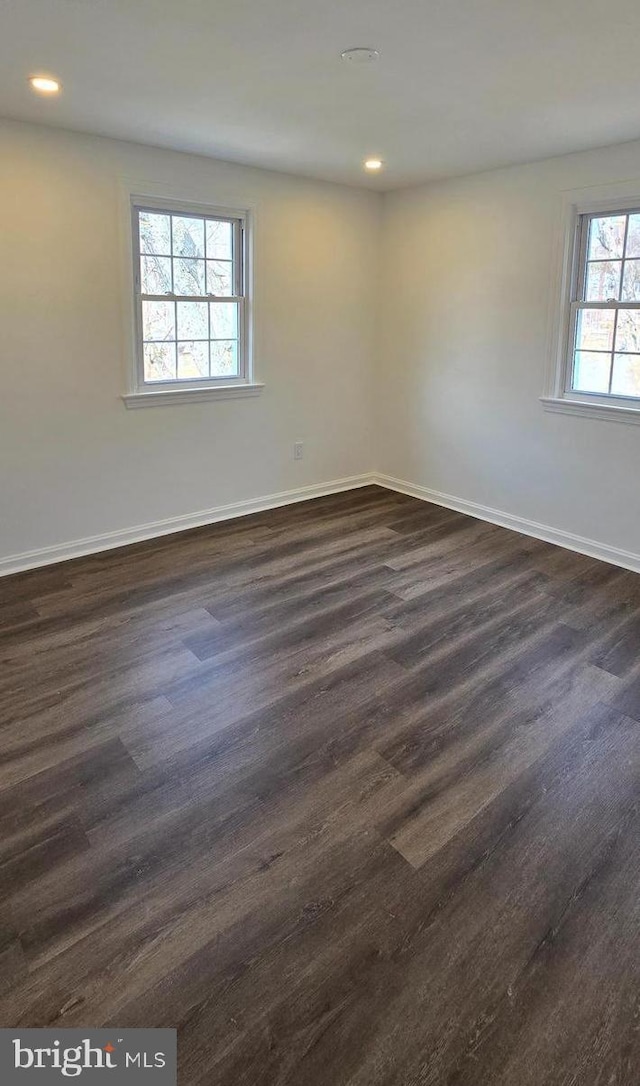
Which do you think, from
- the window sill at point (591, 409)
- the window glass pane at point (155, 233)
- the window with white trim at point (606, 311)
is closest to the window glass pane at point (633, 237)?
the window with white trim at point (606, 311)

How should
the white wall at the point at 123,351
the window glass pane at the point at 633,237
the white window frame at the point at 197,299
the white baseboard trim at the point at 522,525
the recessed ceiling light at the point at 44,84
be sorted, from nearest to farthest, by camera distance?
the recessed ceiling light at the point at 44,84
the white wall at the point at 123,351
the window glass pane at the point at 633,237
the white window frame at the point at 197,299
the white baseboard trim at the point at 522,525

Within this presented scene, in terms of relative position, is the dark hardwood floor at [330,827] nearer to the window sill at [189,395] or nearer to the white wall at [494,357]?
the white wall at [494,357]

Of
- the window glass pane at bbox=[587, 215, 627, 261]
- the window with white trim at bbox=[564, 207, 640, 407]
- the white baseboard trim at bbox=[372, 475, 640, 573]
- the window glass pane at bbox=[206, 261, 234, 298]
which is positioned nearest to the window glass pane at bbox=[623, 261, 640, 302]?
the window with white trim at bbox=[564, 207, 640, 407]

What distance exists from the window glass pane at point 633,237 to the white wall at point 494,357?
0.24 m

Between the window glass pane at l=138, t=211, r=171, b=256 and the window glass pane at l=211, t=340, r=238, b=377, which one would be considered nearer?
the window glass pane at l=138, t=211, r=171, b=256

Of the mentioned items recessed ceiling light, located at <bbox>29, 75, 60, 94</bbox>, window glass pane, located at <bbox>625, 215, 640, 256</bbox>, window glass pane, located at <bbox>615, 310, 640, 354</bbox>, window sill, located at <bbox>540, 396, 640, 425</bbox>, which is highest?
recessed ceiling light, located at <bbox>29, 75, 60, 94</bbox>

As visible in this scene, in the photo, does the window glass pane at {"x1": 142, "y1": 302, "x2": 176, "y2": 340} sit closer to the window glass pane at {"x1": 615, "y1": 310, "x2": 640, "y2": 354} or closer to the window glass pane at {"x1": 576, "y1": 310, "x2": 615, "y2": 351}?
the window glass pane at {"x1": 576, "y1": 310, "x2": 615, "y2": 351}

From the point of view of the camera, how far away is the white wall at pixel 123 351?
3.66 m


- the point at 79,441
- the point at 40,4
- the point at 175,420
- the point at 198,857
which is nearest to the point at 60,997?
the point at 198,857

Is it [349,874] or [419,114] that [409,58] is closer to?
[419,114]

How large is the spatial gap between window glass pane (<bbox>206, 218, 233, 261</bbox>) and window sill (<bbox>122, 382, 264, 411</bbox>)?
87 cm

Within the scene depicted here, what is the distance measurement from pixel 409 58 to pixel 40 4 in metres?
1.32

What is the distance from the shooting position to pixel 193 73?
2.74 meters

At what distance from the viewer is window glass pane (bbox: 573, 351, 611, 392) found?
4110 mm
